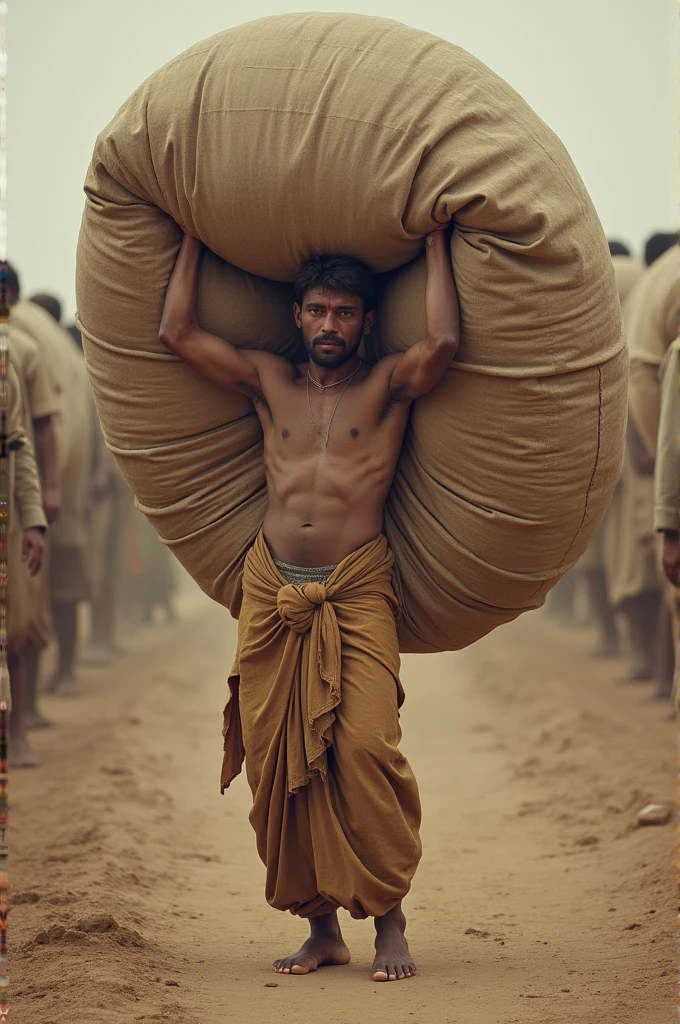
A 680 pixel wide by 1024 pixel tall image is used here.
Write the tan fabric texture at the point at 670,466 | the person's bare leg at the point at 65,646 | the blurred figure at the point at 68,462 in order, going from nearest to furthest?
the tan fabric texture at the point at 670,466, the blurred figure at the point at 68,462, the person's bare leg at the point at 65,646

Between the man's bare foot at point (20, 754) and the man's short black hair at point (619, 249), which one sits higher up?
the man's short black hair at point (619, 249)

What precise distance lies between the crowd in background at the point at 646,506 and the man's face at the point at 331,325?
72.2 inches

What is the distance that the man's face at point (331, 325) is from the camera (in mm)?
4695

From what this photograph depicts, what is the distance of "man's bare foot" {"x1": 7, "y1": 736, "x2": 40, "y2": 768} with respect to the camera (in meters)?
8.87

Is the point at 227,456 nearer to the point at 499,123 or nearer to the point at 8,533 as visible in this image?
the point at 499,123

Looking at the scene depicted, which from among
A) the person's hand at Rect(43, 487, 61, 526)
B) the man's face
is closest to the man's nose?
the man's face

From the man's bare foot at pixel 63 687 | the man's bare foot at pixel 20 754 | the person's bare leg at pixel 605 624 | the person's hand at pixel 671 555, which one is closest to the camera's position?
the person's hand at pixel 671 555

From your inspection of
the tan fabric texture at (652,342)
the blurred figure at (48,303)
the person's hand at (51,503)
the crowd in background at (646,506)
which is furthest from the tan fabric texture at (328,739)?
the blurred figure at (48,303)

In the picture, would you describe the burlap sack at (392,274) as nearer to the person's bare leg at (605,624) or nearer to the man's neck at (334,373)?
the man's neck at (334,373)


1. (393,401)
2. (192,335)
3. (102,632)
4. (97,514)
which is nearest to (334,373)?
(393,401)

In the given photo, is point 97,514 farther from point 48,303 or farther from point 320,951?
point 320,951

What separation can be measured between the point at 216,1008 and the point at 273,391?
2.03 m

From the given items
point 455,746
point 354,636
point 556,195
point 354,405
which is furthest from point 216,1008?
point 455,746

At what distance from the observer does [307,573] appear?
481cm
